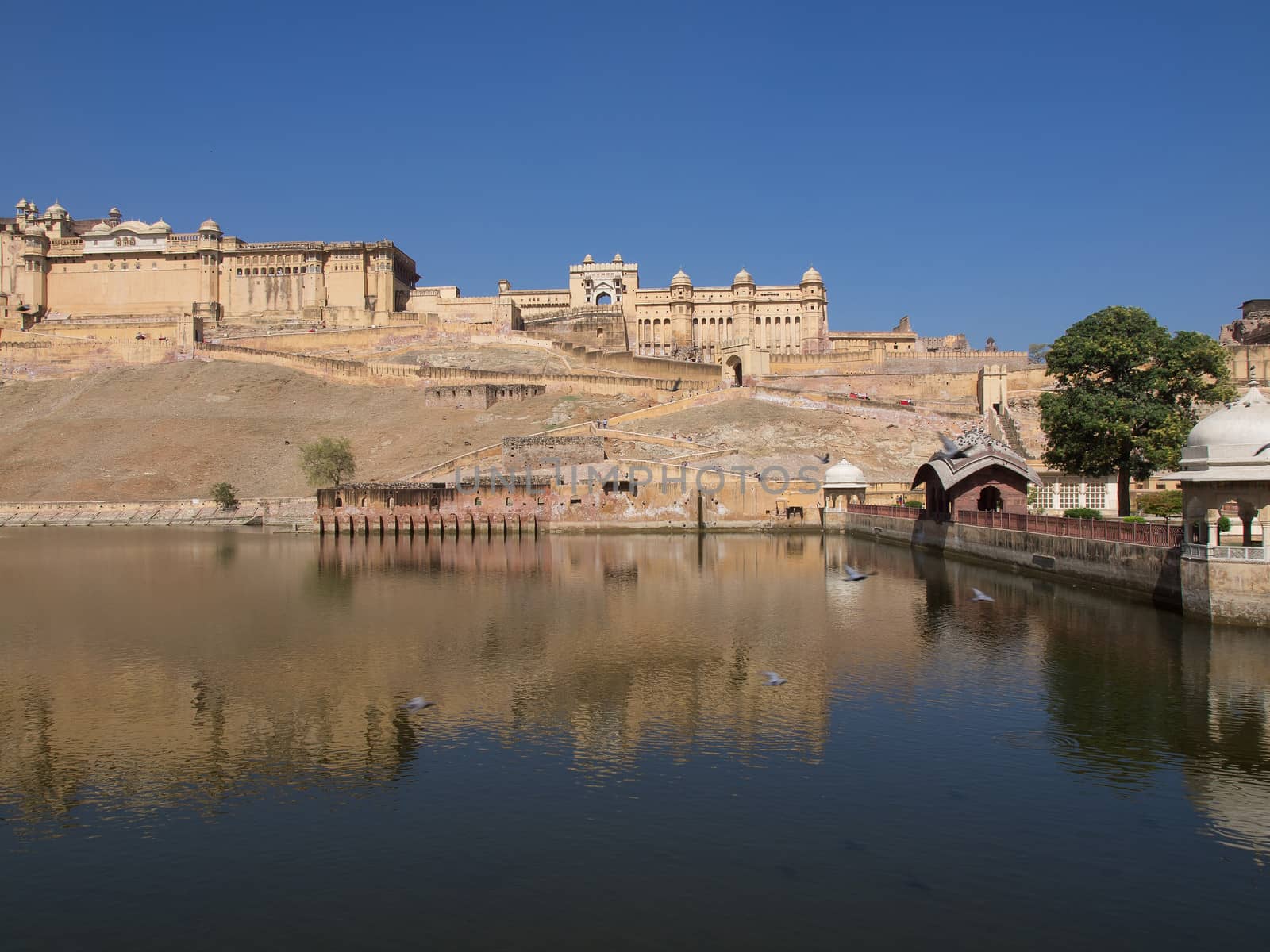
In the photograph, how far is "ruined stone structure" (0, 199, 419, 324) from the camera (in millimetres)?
78750

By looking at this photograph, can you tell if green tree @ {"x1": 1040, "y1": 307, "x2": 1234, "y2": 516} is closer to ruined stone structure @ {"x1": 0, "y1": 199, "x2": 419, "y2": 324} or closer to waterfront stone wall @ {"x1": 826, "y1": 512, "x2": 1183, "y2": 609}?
waterfront stone wall @ {"x1": 826, "y1": 512, "x2": 1183, "y2": 609}

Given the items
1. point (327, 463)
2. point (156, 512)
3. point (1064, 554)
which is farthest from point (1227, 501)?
point (156, 512)

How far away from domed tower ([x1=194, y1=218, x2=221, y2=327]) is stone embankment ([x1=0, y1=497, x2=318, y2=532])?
1318 inches

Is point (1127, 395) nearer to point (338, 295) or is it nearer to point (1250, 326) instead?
point (1250, 326)

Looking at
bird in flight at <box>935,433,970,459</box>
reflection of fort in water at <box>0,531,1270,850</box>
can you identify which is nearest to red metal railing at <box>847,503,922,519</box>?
bird in flight at <box>935,433,970,459</box>

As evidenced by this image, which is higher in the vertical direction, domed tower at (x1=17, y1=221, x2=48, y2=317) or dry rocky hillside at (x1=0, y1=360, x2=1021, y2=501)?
domed tower at (x1=17, y1=221, x2=48, y2=317)

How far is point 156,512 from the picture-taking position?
159 ft

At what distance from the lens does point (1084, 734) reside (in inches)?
463

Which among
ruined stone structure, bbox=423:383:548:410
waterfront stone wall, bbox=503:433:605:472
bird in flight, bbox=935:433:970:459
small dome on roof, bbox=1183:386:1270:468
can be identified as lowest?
small dome on roof, bbox=1183:386:1270:468

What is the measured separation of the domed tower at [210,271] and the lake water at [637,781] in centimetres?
6504

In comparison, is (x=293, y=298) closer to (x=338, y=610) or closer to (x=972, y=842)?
(x=338, y=610)

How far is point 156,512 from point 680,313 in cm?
4537

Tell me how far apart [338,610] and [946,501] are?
64.1 feet

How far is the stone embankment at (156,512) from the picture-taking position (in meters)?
46.8
